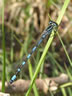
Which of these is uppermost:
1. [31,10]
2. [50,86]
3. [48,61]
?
[31,10]

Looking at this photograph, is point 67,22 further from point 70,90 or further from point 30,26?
point 70,90

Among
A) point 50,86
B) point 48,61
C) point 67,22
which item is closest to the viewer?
point 50,86

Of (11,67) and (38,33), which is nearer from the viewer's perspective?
(11,67)

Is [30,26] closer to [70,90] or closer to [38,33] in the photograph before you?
[38,33]

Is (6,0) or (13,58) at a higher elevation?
(6,0)

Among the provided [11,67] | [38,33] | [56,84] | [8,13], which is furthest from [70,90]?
[8,13]

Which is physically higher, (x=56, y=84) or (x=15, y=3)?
(x=15, y=3)

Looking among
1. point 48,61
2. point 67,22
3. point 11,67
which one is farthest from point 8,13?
point 11,67

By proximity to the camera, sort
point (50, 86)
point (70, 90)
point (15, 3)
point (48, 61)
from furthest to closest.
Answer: point (15, 3), point (48, 61), point (70, 90), point (50, 86)

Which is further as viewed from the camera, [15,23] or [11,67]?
[15,23]
